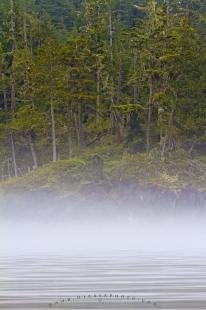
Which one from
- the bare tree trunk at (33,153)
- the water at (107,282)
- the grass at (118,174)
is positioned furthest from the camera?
the bare tree trunk at (33,153)

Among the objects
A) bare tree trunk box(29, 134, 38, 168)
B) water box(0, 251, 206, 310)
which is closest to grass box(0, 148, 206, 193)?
bare tree trunk box(29, 134, 38, 168)

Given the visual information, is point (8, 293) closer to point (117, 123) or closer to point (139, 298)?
point (139, 298)

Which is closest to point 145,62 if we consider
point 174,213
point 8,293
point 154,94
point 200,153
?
point 154,94

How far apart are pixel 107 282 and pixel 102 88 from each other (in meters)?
57.0

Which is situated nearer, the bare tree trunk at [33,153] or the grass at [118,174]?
the grass at [118,174]

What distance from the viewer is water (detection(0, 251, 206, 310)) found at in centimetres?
1374

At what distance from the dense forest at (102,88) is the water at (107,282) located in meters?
42.4

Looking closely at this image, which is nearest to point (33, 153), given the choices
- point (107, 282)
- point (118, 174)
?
point (118, 174)

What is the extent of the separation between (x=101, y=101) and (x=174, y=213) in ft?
57.0

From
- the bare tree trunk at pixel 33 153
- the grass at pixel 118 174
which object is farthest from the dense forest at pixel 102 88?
the grass at pixel 118 174

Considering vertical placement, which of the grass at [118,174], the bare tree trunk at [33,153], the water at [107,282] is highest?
the water at [107,282]

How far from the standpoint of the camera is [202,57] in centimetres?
6994

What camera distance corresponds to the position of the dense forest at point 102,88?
69500 millimetres

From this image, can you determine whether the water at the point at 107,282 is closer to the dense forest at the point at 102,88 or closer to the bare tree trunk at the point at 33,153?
the dense forest at the point at 102,88
